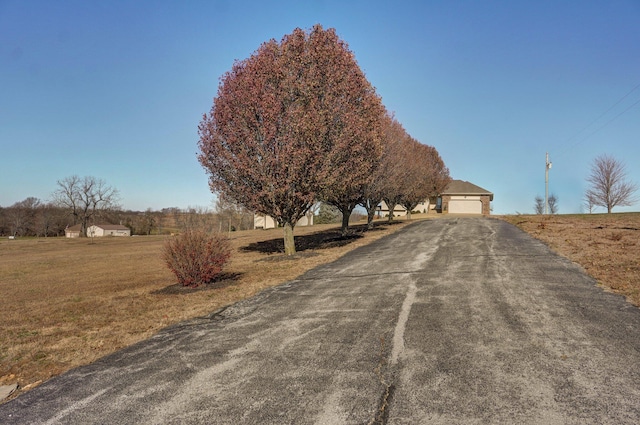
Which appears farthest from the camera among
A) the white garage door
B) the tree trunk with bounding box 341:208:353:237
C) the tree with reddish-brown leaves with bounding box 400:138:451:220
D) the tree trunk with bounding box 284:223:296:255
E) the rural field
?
the white garage door

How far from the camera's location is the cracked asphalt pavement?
12.0ft

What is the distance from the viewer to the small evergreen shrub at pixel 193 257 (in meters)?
10.8

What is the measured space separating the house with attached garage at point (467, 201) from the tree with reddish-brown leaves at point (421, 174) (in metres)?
5.39

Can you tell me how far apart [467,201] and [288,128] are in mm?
45946

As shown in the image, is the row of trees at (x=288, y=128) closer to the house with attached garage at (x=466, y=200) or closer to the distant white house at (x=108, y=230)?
the house with attached garage at (x=466, y=200)

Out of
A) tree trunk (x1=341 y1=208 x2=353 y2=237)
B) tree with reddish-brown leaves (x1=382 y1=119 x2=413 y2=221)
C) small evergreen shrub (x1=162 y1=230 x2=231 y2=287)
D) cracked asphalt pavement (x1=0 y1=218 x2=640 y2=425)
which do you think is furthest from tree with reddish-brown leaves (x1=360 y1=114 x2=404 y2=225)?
cracked asphalt pavement (x1=0 y1=218 x2=640 y2=425)

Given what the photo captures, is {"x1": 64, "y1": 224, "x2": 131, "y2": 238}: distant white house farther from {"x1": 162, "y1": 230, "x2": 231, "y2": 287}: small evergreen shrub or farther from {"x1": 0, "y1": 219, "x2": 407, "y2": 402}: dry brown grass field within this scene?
{"x1": 162, "y1": 230, "x2": 231, "y2": 287}: small evergreen shrub

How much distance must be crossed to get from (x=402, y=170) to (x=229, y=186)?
46.5 feet

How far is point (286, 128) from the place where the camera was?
15.3 meters

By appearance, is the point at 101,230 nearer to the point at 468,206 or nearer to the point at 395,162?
the point at 468,206

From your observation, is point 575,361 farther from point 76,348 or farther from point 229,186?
point 229,186

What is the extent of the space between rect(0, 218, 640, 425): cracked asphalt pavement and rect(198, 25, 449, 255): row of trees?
816 centimetres

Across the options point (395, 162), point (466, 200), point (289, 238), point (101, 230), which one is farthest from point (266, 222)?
point (101, 230)

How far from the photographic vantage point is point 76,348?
6117mm
